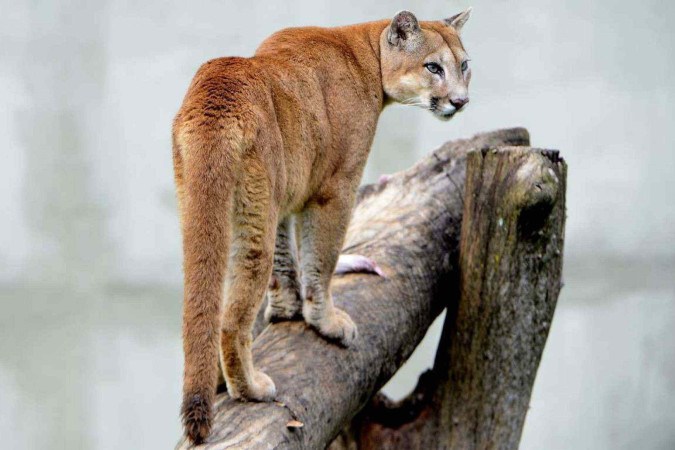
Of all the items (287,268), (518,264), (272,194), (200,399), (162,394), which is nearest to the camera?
(200,399)

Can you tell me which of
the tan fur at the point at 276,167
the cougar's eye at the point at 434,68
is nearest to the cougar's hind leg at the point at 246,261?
the tan fur at the point at 276,167

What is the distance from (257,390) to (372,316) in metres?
1.15

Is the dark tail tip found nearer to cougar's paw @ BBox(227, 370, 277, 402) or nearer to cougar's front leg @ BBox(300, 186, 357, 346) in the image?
cougar's paw @ BBox(227, 370, 277, 402)

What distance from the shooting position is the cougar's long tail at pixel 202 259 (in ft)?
9.14

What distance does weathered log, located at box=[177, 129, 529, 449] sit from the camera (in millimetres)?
3336

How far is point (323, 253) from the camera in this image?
3.90m

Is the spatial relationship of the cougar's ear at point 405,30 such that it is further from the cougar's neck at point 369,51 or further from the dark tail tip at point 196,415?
the dark tail tip at point 196,415

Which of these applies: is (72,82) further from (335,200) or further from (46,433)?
(335,200)

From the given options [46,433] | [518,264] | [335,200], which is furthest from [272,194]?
[46,433]

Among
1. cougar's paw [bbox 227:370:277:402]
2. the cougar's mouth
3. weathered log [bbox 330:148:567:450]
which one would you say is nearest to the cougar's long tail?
cougar's paw [bbox 227:370:277:402]

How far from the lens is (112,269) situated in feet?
21.6

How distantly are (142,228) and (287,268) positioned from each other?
9.24ft

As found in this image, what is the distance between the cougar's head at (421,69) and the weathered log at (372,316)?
0.99 m

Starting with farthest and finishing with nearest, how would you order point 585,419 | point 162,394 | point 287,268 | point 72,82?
point 585,419, point 162,394, point 72,82, point 287,268
